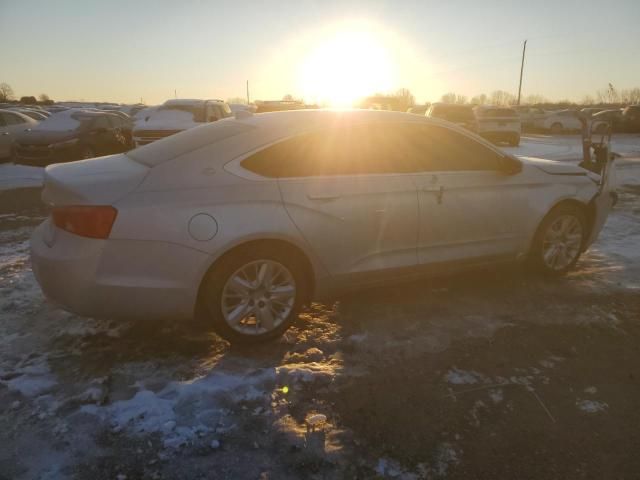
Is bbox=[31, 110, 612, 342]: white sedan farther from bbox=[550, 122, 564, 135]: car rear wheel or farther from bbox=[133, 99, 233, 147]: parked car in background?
bbox=[550, 122, 564, 135]: car rear wheel

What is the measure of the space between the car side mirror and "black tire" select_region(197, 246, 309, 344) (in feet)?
6.89

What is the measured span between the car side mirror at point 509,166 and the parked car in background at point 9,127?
44.5 ft

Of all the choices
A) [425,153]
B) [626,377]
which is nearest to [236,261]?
[425,153]

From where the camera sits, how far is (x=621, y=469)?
2367 millimetres

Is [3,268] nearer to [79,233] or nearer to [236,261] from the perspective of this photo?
[79,233]

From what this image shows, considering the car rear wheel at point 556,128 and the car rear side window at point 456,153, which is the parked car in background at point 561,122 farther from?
the car rear side window at point 456,153

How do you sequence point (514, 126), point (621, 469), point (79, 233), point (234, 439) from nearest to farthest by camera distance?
1. point (621, 469)
2. point (234, 439)
3. point (79, 233)
4. point (514, 126)

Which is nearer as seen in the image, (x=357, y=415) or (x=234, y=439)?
(x=234, y=439)

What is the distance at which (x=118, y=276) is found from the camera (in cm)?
301

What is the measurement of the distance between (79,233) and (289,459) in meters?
1.81

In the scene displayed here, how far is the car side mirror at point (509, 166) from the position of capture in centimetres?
435

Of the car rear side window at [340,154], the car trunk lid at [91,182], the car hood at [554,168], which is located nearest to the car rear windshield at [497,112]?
the car hood at [554,168]

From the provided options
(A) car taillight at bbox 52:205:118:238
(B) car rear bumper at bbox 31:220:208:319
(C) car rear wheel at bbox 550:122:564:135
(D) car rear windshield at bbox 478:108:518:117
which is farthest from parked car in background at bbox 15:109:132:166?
(C) car rear wheel at bbox 550:122:564:135

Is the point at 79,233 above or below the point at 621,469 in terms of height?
above
